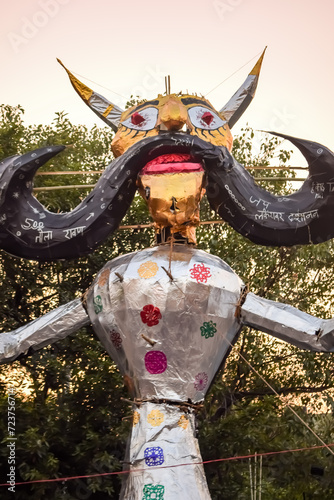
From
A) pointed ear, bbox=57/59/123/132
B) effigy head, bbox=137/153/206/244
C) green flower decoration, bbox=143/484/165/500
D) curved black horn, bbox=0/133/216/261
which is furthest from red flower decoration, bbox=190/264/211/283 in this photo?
pointed ear, bbox=57/59/123/132

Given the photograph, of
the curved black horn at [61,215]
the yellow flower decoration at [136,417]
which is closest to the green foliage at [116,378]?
the yellow flower decoration at [136,417]

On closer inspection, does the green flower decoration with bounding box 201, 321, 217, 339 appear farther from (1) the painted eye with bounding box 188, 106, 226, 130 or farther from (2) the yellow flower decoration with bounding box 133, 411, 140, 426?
(1) the painted eye with bounding box 188, 106, 226, 130

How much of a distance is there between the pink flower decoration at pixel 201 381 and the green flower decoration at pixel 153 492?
24.3 inches

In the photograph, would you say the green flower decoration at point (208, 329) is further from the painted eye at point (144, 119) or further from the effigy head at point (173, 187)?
the painted eye at point (144, 119)

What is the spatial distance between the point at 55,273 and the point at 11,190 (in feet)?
10.9

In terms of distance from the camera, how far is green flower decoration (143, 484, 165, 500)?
15.3ft

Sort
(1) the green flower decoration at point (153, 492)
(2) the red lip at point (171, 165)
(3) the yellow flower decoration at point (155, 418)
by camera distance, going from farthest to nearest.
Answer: (2) the red lip at point (171, 165) < (3) the yellow flower decoration at point (155, 418) < (1) the green flower decoration at point (153, 492)

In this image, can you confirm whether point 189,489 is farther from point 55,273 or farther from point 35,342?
point 55,273

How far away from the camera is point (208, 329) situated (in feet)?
16.4

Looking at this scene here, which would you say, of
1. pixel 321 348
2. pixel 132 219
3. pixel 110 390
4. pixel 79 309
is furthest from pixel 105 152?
pixel 321 348

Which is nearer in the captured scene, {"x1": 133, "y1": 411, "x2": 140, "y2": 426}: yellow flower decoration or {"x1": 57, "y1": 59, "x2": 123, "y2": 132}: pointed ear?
{"x1": 133, "y1": 411, "x2": 140, "y2": 426}: yellow flower decoration

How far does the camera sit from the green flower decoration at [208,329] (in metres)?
4.98

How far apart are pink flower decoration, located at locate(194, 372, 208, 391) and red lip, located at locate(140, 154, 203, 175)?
1216 millimetres

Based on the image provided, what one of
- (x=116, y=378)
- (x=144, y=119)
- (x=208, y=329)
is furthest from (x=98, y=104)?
(x=116, y=378)
